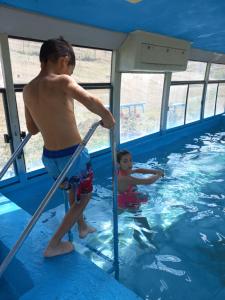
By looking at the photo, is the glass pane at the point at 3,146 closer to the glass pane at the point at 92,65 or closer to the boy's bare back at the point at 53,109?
the glass pane at the point at 92,65

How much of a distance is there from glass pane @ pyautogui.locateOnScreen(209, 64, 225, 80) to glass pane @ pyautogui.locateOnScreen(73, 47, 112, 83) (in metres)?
4.02

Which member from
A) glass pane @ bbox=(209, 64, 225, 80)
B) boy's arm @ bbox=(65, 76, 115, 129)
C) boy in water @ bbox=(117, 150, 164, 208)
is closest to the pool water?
boy in water @ bbox=(117, 150, 164, 208)

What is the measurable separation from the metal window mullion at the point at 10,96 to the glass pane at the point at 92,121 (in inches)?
42.1

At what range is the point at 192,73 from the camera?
586 centimetres

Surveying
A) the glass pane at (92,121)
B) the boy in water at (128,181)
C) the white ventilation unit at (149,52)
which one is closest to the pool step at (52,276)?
the boy in water at (128,181)

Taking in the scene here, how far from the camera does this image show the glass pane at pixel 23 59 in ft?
8.77

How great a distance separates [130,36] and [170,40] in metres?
0.78

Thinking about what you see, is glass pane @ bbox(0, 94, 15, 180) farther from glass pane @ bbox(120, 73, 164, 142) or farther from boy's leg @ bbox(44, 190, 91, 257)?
glass pane @ bbox(120, 73, 164, 142)

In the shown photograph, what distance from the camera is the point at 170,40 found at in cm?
381

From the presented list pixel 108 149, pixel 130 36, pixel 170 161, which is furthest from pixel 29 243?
pixel 170 161

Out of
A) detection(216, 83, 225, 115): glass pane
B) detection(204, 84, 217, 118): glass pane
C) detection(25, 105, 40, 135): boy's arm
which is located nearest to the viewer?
detection(25, 105, 40, 135): boy's arm

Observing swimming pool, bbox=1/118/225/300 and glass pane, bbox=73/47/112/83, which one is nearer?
swimming pool, bbox=1/118/225/300

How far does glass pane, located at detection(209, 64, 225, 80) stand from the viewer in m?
6.57

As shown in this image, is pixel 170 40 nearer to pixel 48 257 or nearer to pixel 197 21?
pixel 197 21
